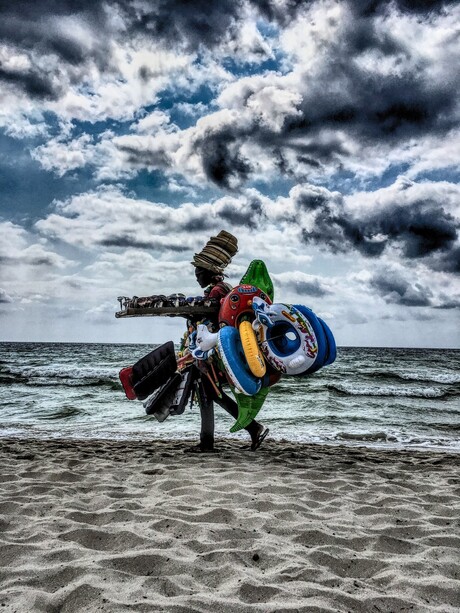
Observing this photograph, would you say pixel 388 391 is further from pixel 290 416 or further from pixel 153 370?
pixel 153 370

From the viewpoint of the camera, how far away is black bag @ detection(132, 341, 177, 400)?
5332 millimetres

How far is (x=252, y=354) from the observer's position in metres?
4.86

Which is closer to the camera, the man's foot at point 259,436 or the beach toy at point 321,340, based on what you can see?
the beach toy at point 321,340

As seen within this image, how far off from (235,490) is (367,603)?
193cm

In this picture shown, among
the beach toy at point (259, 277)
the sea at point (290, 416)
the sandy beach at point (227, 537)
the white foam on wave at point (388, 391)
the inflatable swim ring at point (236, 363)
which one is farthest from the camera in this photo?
the white foam on wave at point (388, 391)

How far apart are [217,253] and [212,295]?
0.51 meters

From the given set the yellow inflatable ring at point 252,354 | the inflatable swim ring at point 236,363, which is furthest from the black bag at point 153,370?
the yellow inflatable ring at point 252,354

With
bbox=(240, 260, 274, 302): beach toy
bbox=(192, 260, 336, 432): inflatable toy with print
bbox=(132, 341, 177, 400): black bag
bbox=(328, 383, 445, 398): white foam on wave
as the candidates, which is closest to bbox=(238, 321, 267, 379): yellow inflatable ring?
bbox=(192, 260, 336, 432): inflatable toy with print

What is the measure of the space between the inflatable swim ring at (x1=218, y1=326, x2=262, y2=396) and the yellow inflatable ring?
9cm

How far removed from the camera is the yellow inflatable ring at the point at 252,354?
15.9 feet

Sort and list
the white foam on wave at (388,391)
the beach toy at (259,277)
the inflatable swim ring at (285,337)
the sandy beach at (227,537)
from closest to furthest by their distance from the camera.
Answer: the sandy beach at (227,537), the inflatable swim ring at (285,337), the beach toy at (259,277), the white foam on wave at (388,391)

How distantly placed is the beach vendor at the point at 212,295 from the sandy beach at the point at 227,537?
0.68 meters

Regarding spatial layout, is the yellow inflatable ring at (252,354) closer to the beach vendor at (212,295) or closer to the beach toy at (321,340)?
the beach toy at (321,340)

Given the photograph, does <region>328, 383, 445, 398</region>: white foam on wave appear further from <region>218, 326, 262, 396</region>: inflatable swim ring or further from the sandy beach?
<region>218, 326, 262, 396</region>: inflatable swim ring
